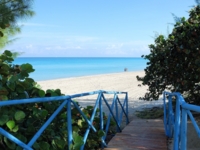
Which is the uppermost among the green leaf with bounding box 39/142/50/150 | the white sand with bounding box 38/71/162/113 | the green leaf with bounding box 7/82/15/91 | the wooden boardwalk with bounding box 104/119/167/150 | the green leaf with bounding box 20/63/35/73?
the green leaf with bounding box 20/63/35/73

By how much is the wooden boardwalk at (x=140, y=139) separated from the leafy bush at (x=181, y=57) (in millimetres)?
1358

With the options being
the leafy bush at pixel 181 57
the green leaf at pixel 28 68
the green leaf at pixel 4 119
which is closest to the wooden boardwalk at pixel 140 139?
the leafy bush at pixel 181 57

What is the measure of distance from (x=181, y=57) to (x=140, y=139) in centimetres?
252

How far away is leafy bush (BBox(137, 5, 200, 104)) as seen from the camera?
5.50m

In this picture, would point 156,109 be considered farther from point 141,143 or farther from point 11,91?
point 11,91

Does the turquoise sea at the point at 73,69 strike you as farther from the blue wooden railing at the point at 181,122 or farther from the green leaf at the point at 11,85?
the blue wooden railing at the point at 181,122

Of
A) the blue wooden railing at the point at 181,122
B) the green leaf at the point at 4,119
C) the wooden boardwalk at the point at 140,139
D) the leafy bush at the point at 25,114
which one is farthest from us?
the wooden boardwalk at the point at 140,139

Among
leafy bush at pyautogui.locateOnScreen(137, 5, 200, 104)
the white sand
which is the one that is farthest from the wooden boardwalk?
the white sand

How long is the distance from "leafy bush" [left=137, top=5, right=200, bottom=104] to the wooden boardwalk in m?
1.36

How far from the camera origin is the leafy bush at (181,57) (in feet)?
18.0

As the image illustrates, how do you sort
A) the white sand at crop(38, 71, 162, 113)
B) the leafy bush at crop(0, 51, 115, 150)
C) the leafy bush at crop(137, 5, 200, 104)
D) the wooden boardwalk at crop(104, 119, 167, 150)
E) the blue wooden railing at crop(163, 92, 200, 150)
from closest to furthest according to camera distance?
1. the blue wooden railing at crop(163, 92, 200, 150)
2. the leafy bush at crop(0, 51, 115, 150)
3. the wooden boardwalk at crop(104, 119, 167, 150)
4. the leafy bush at crop(137, 5, 200, 104)
5. the white sand at crop(38, 71, 162, 113)

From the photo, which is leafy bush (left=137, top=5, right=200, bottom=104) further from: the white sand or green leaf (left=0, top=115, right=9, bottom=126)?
green leaf (left=0, top=115, right=9, bottom=126)

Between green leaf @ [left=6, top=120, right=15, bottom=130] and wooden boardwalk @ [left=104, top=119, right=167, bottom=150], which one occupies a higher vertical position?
green leaf @ [left=6, top=120, right=15, bottom=130]

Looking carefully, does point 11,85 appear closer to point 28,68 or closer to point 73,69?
point 28,68
